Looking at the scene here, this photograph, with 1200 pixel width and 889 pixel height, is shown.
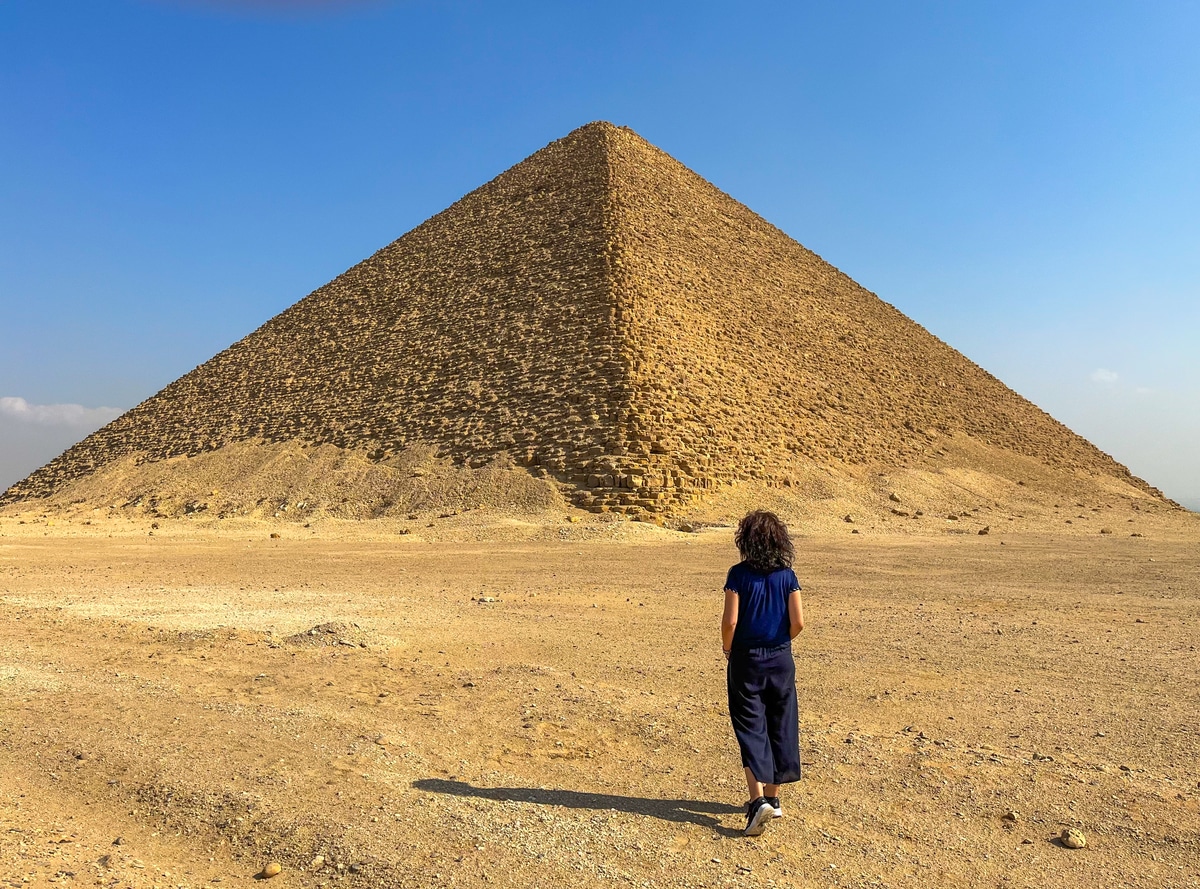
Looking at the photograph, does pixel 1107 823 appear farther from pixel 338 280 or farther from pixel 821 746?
pixel 338 280

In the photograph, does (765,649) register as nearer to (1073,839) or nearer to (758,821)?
(758,821)

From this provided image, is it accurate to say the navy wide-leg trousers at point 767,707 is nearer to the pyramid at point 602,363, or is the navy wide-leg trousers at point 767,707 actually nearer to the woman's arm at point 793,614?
the woman's arm at point 793,614

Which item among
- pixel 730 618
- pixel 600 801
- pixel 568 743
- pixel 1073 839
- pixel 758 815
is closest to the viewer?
pixel 1073 839

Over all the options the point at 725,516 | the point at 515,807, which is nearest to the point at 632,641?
the point at 515,807

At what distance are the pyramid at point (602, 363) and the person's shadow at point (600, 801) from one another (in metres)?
15.0

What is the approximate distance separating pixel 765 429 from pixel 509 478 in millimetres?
8601

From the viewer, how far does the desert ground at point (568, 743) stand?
312 centimetres

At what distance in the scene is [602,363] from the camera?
77.6 ft

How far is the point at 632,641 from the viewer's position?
7086 millimetres

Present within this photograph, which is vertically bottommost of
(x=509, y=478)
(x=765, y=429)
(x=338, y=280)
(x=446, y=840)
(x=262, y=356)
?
(x=446, y=840)

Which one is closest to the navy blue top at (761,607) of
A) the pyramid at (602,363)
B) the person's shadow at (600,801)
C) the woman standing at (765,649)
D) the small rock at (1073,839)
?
the woman standing at (765,649)

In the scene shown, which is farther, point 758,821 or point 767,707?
point 767,707

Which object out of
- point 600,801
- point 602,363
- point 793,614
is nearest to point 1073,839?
point 793,614

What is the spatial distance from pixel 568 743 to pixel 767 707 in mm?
1306
